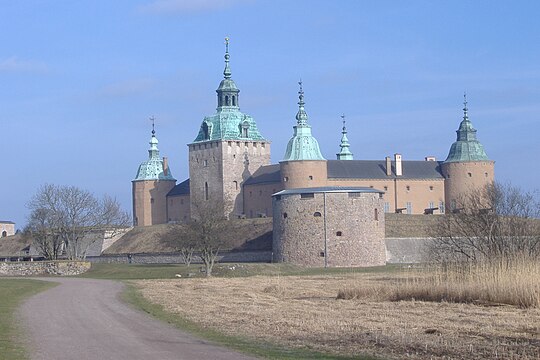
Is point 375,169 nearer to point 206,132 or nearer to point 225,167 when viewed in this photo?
point 225,167

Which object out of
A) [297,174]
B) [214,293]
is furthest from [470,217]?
[297,174]

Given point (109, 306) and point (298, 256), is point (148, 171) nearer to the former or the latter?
point (298, 256)

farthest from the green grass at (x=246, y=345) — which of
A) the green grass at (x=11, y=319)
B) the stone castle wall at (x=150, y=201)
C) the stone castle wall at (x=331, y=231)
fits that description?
the stone castle wall at (x=150, y=201)

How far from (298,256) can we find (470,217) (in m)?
22.1

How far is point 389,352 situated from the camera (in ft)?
54.7

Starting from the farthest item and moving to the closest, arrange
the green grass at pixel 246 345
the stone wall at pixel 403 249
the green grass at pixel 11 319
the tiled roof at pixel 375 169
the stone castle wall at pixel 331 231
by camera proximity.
A: the tiled roof at pixel 375 169 < the stone wall at pixel 403 249 < the stone castle wall at pixel 331 231 < the green grass at pixel 11 319 < the green grass at pixel 246 345

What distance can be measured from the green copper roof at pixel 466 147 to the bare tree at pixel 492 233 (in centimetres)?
4693

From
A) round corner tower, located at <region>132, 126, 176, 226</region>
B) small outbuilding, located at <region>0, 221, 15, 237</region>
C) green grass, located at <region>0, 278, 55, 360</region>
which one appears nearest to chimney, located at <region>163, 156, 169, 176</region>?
Result: round corner tower, located at <region>132, 126, 176, 226</region>

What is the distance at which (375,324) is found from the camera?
21.3 metres

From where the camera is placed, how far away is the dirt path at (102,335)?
1684 centimetres

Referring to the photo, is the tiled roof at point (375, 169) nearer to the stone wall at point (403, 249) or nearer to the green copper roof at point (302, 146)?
the green copper roof at point (302, 146)

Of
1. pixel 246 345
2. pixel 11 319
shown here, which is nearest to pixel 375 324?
pixel 246 345

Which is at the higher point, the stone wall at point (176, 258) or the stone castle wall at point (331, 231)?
the stone castle wall at point (331, 231)

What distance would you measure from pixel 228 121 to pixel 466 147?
2483 cm
